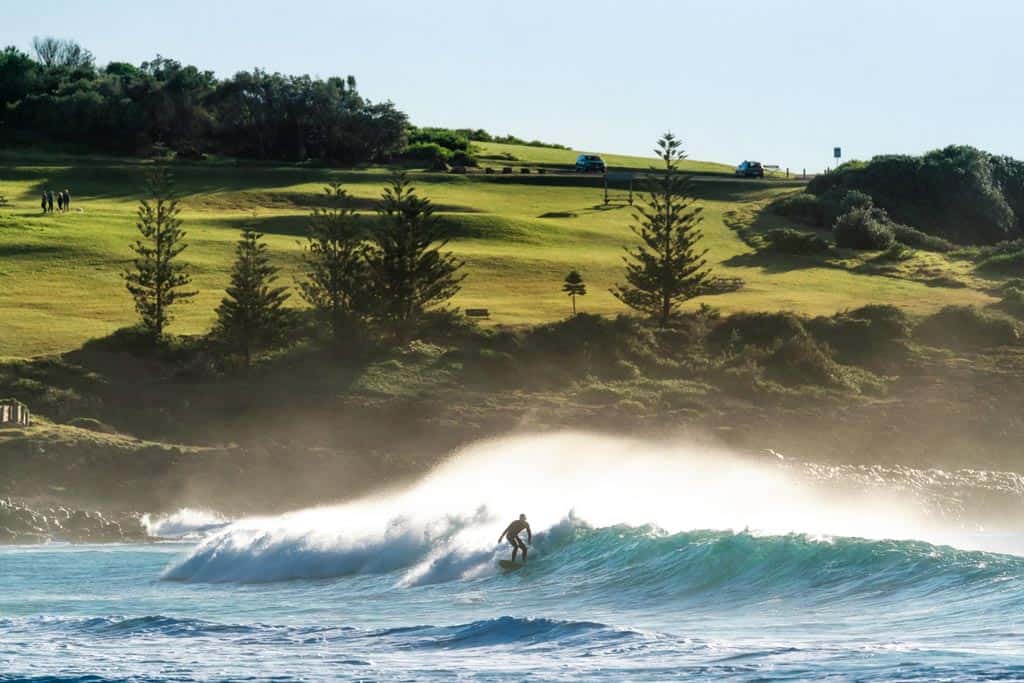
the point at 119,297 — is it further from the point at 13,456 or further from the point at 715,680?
the point at 715,680

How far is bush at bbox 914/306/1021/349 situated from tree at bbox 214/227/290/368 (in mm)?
23714

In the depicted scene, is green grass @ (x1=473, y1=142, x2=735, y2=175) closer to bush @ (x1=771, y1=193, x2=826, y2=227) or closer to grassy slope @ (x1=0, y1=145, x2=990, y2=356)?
grassy slope @ (x1=0, y1=145, x2=990, y2=356)

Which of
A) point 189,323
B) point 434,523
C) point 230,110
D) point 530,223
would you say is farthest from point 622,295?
point 230,110

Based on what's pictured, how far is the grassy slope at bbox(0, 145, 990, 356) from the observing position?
69.6 metres

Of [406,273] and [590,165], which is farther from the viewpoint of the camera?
[590,165]

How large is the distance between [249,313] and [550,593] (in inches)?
1239

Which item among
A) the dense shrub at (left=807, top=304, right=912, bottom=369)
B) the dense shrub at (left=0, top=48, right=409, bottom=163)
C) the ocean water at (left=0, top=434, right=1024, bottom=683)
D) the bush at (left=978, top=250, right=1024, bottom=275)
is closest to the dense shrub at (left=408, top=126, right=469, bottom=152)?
the dense shrub at (left=0, top=48, right=409, bottom=163)

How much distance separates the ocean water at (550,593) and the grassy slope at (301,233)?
22794 mm

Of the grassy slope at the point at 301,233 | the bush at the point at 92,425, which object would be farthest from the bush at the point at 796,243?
the bush at the point at 92,425

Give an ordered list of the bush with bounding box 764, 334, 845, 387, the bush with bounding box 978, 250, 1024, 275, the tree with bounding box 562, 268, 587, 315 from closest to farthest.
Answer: the bush with bounding box 764, 334, 845, 387 < the tree with bounding box 562, 268, 587, 315 < the bush with bounding box 978, 250, 1024, 275

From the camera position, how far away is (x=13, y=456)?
48562mm

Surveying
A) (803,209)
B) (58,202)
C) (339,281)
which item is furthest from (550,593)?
(803,209)

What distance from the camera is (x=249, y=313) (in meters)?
60.3

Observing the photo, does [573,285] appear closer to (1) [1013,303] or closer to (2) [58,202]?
(1) [1013,303]
